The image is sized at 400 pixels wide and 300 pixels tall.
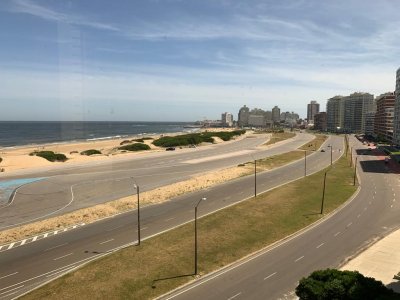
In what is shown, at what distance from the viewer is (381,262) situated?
36.7 meters

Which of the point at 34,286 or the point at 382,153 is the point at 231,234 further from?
the point at 382,153

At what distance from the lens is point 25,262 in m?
36.3

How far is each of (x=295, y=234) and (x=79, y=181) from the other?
4873 cm

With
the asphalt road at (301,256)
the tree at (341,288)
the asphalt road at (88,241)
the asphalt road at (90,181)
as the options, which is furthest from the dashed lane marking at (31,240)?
the tree at (341,288)

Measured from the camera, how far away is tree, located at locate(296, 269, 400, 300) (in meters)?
24.0

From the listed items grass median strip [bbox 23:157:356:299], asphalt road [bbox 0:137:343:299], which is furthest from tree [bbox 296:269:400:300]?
asphalt road [bbox 0:137:343:299]

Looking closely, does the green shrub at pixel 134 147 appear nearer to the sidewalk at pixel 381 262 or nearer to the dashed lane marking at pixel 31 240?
the dashed lane marking at pixel 31 240

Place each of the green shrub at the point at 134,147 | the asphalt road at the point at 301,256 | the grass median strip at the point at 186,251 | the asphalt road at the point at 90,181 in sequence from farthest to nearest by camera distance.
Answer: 1. the green shrub at the point at 134,147
2. the asphalt road at the point at 90,181
3. the grass median strip at the point at 186,251
4. the asphalt road at the point at 301,256

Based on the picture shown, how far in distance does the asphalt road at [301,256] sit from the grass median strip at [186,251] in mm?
1786

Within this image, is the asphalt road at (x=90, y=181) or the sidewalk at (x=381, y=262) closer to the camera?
the sidewalk at (x=381, y=262)

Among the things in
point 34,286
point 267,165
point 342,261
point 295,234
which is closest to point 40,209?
point 34,286

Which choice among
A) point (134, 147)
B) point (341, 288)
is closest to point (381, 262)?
point (341, 288)

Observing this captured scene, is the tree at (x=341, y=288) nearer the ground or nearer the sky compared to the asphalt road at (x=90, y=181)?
nearer the sky

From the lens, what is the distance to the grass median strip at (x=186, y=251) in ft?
101
